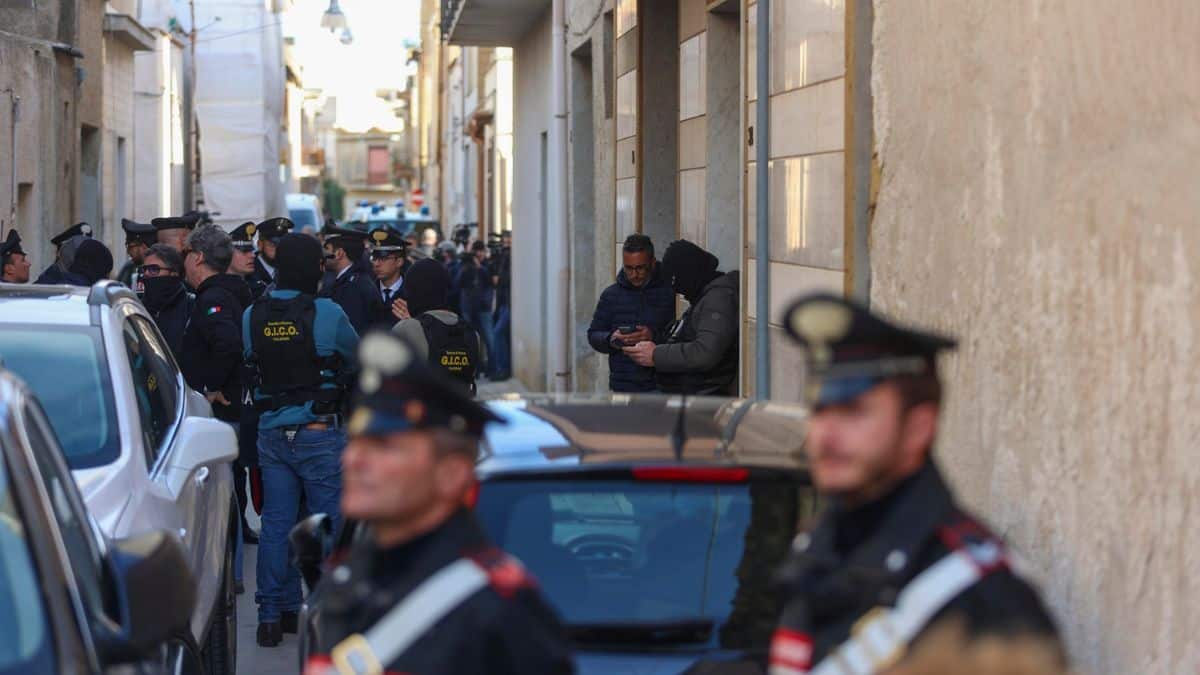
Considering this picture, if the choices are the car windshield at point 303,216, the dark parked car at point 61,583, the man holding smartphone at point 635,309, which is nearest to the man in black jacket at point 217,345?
the man holding smartphone at point 635,309

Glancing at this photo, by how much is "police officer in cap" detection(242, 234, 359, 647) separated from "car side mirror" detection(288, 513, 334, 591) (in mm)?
2921

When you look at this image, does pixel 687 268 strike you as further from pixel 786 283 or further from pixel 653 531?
pixel 653 531

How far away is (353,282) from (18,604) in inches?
279

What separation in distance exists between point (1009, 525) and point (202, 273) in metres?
5.17

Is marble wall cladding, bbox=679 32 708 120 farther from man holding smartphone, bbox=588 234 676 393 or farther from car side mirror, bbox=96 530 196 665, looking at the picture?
car side mirror, bbox=96 530 196 665

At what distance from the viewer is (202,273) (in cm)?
977

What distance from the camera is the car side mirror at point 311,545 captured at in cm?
477

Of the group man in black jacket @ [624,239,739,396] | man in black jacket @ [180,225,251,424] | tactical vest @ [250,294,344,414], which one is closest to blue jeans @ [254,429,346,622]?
tactical vest @ [250,294,344,414]

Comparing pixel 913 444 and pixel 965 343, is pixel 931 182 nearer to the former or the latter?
pixel 965 343

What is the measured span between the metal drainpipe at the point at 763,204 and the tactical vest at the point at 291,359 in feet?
6.85

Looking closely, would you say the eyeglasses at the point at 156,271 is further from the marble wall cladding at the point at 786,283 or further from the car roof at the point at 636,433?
the car roof at the point at 636,433

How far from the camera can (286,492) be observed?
804cm

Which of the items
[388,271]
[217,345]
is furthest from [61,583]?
[388,271]

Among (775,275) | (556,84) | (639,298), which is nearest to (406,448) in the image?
(775,275)
